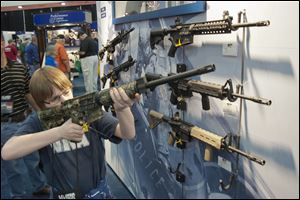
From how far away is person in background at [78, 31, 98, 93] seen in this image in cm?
97

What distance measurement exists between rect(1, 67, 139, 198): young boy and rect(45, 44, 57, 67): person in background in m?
0.02

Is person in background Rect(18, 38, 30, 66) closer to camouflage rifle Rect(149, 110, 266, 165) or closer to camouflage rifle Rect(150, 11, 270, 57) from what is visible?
camouflage rifle Rect(150, 11, 270, 57)

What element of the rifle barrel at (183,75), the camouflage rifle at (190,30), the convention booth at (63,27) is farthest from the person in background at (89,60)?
the camouflage rifle at (190,30)

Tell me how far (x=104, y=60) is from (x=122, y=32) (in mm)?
209

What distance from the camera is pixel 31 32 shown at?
0.92 metres

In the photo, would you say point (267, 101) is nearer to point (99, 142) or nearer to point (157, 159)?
point (99, 142)

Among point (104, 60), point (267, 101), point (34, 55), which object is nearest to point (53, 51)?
point (34, 55)

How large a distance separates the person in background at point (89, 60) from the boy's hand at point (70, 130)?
151mm

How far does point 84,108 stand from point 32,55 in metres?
0.23

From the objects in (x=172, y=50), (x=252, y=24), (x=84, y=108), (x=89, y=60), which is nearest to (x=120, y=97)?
(x=84, y=108)

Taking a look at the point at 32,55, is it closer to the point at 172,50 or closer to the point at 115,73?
the point at 115,73

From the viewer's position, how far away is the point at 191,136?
132 centimetres

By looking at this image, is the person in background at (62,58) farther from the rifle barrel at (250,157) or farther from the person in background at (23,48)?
the rifle barrel at (250,157)

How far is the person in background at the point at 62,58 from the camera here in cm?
93
